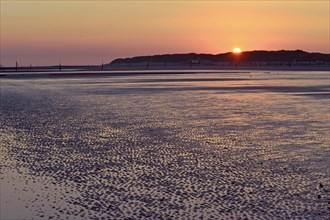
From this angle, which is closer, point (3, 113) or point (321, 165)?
point (321, 165)

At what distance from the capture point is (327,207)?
8.36m

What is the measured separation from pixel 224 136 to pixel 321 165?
4.81 metres

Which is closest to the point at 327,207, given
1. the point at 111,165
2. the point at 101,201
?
the point at 101,201

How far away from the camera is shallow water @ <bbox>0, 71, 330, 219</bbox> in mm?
8422

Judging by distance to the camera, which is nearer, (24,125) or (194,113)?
(24,125)

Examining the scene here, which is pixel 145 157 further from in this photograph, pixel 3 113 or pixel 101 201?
pixel 3 113

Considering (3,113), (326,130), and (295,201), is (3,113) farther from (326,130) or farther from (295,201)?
(295,201)

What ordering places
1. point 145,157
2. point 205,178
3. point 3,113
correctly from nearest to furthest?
point 205,178, point 145,157, point 3,113

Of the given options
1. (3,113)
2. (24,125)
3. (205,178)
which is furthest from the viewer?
(3,113)

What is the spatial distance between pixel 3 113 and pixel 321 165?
1534 centimetres

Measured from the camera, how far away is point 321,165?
1155 centimetres

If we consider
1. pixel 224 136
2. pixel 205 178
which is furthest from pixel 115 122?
pixel 205 178

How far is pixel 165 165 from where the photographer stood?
462 inches

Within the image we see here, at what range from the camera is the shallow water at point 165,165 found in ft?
27.6
